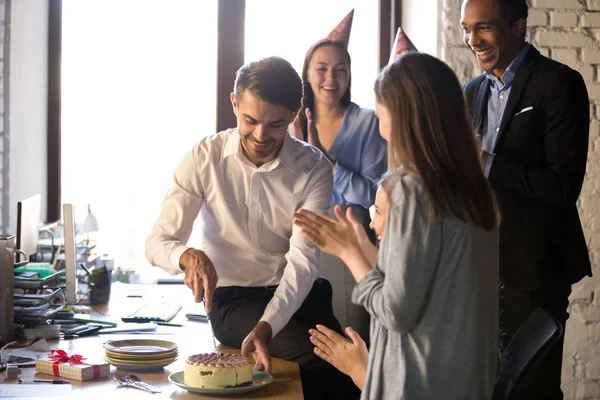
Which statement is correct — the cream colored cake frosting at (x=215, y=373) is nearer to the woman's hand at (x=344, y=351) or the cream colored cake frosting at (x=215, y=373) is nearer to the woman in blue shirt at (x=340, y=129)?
the woman's hand at (x=344, y=351)

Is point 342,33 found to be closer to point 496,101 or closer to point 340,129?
point 340,129

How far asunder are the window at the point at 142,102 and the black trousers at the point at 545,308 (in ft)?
6.32

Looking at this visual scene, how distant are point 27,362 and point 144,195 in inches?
75.2

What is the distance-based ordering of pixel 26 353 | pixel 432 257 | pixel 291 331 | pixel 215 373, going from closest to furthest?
1. pixel 432 257
2. pixel 215 373
3. pixel 26 353
4. pixel 291 331

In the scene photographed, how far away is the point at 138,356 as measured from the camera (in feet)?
6.09

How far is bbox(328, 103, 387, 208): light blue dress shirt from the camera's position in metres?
3.03

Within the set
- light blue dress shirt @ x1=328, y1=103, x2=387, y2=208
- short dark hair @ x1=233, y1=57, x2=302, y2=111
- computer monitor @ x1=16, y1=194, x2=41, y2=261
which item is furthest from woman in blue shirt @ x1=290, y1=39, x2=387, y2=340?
computer monitor @ x1=16, y1=194, x2=41, y2=261

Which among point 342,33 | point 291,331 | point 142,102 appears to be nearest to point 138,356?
point 291,331

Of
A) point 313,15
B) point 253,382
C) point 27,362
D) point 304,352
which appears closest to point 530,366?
point 253,382

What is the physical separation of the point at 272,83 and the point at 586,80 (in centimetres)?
159

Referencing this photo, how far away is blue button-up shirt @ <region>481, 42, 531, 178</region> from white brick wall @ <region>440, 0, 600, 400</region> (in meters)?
0.94

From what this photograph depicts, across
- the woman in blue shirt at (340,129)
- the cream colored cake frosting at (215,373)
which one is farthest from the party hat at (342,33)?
the cream colored cake frosting at (215,373)

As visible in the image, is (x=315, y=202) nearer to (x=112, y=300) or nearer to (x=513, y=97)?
(x=513, y=97)

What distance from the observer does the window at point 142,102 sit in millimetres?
3783
